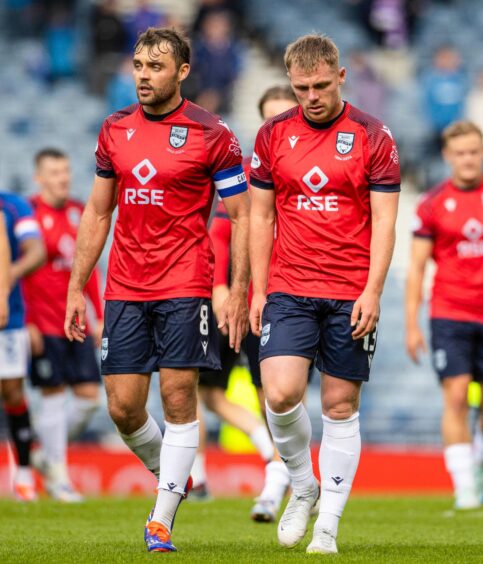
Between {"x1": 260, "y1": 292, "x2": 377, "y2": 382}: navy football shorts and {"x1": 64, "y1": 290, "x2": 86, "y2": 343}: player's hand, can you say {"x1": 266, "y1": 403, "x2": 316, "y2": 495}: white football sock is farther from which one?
{"x1": 64, "y1": 290, "x2": 86, "y2": 343}: player's hand

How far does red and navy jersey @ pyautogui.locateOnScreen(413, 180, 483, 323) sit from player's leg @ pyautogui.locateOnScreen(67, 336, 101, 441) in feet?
10.1

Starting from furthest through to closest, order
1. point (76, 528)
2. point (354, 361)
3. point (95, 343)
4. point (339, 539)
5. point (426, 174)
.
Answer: point (426, 174), point (95, 343), point (76, 528), point (339, 539), point (354, 361)

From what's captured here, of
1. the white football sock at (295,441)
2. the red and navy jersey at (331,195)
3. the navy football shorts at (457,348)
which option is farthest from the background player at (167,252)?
the navy football shorts at (457,348)

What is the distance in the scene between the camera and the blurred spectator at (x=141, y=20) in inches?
775

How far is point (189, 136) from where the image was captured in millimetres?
6613

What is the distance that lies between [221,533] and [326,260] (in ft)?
6.67

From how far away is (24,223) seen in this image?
412 inches

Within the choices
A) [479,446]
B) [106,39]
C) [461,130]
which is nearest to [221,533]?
[461,130]

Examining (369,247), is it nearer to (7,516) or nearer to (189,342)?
(189,342)

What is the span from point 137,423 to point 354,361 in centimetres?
112

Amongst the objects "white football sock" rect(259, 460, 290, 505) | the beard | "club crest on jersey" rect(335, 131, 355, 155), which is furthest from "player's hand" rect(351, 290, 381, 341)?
"white football sock" rect(259, 460, 290, 505)

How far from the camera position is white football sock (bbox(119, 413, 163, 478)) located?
6879 millimetres

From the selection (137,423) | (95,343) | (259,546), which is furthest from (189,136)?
(95,343)

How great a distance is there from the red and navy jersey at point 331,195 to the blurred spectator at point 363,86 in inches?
532
